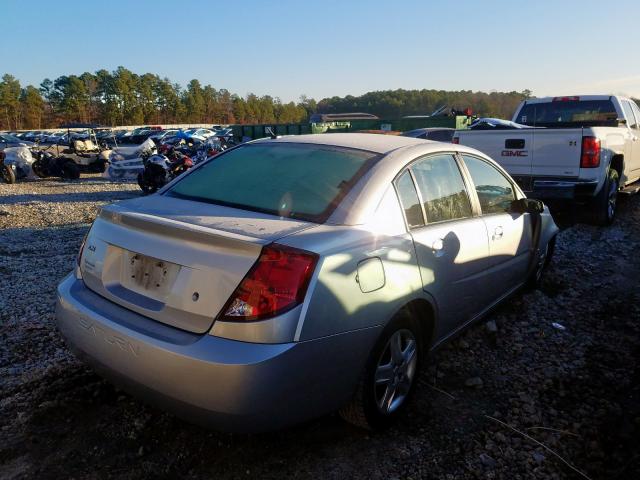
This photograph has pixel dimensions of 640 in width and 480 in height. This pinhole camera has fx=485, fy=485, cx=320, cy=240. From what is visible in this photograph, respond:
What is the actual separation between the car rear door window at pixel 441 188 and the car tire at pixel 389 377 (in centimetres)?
72

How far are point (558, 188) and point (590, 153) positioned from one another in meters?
0.64

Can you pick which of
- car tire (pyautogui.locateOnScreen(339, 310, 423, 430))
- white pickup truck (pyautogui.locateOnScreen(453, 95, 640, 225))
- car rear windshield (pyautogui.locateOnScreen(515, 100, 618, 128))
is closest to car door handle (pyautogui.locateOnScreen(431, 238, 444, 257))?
car tire (pyautogui.locateOnScreen(339, 310, 423, 430))

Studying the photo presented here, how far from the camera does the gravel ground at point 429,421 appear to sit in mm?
2422

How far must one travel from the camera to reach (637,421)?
2.88 m

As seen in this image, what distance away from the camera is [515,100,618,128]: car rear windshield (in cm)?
903

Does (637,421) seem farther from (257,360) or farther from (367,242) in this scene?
(257,360)

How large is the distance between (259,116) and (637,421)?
13574 cm

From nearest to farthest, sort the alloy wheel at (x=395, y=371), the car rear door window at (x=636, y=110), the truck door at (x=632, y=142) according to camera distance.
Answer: the alloy wheel at (x=395, y=371), the truck door at (x=632, y=142), the car rear door window at (x=636, y=110)

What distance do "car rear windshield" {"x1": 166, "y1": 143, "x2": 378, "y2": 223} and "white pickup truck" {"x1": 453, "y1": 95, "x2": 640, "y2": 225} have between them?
536 centimetres

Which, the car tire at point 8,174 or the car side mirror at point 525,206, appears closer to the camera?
the car side mirror at point 525,206

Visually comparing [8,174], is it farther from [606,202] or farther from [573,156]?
[606,202]

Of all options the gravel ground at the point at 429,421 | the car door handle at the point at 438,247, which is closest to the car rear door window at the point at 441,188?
the car door handle at the point at 438,247

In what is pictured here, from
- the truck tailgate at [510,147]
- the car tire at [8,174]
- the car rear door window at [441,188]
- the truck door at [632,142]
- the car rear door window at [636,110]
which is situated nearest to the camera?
the car rear door window at [441,188]

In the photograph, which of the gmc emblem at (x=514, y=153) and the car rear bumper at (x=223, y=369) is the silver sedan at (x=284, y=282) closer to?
the car rear bumper at (x=223, y=369)
